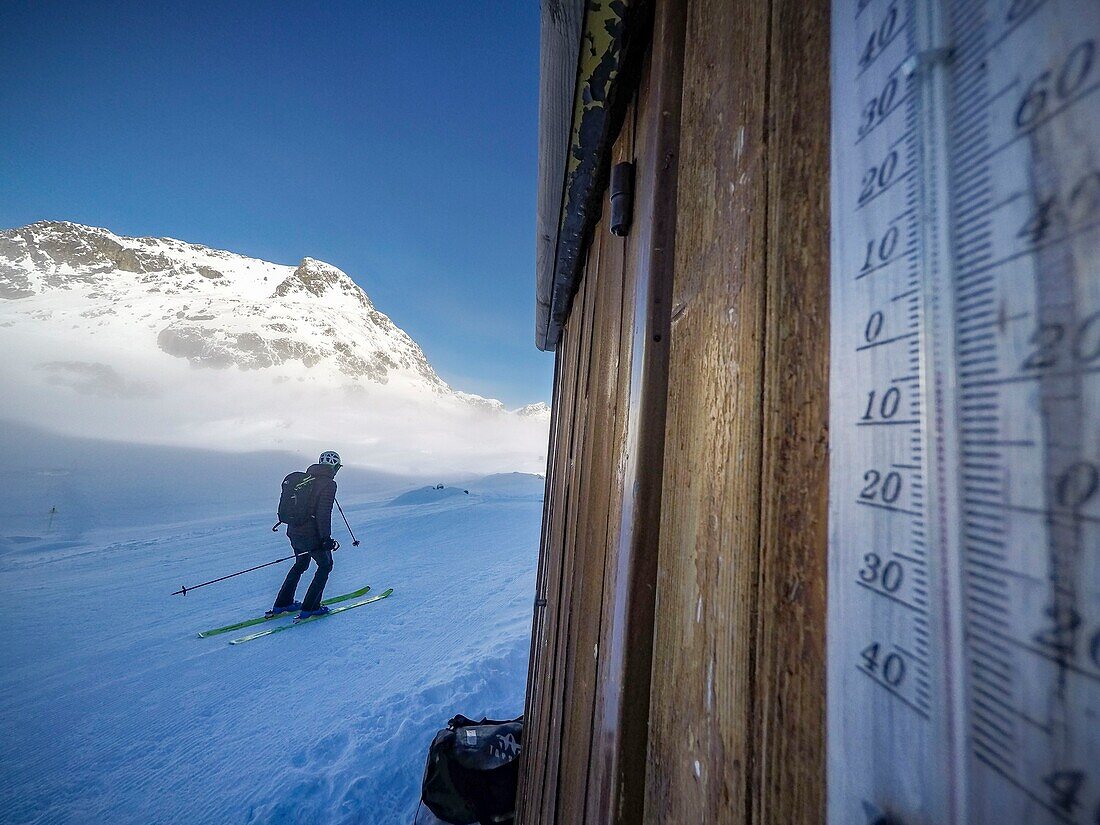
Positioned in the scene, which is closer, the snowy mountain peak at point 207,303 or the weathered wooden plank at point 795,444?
the weathered wooden plank at point 795,444

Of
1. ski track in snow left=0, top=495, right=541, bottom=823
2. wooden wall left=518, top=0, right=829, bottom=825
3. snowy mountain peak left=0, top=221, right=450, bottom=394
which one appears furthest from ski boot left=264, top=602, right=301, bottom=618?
snowy mountain peak left=0, top=221, right=450, bottom=394

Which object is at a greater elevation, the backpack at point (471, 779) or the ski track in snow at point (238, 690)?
the backpack at point (471, 779)

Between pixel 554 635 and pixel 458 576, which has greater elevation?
pixel 554 635

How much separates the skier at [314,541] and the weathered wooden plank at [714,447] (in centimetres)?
663

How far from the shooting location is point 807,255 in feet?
1.29

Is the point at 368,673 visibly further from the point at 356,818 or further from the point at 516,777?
the point at 516,777

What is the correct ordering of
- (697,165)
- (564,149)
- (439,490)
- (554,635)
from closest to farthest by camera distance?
(697,165) < (564,149) < (554,635) < (439,490)

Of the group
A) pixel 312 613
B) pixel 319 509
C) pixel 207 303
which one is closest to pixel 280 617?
pixel 312 613

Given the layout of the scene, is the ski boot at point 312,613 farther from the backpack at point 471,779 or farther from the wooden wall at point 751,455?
the wooden wall at point 751,455

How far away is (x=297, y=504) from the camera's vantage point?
260 inches

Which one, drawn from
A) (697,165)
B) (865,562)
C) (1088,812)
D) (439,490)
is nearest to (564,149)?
(697,165)

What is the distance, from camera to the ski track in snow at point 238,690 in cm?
290

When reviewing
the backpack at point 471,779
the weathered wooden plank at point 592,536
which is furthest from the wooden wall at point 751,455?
the backpack at point 471,779

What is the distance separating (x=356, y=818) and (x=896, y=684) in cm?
351
